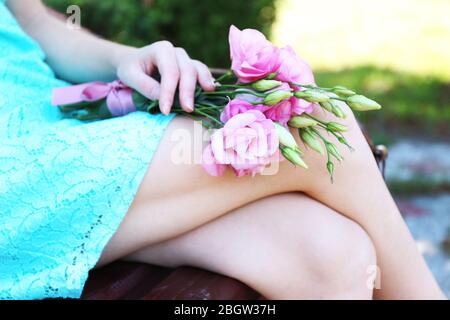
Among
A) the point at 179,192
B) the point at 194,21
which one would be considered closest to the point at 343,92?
the point at 179,192

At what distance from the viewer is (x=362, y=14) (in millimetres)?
5688

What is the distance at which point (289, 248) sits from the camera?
4.01ft

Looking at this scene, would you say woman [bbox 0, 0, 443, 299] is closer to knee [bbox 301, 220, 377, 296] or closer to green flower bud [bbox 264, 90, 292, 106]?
knee [bbox 301, 220, 377, 296]

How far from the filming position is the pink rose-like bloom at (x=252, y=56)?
1141 millimetres

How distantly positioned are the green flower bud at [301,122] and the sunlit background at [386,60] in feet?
4.78

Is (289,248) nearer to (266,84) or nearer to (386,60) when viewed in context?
(266,84)

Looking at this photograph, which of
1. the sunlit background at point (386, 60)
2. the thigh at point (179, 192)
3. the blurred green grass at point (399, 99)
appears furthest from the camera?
the blurred green grass at point (399, 99)

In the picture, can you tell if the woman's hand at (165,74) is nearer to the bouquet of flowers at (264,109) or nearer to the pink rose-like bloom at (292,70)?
the bouquet of flowers at (264,109)

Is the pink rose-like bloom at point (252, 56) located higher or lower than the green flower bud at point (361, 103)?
higher

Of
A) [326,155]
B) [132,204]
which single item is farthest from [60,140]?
[326,155]

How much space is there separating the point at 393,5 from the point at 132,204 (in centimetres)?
520

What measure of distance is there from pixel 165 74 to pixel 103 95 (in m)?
0.21

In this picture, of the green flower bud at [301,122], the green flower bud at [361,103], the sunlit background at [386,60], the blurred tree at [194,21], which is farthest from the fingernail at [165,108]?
the blurred tree at [194,21]

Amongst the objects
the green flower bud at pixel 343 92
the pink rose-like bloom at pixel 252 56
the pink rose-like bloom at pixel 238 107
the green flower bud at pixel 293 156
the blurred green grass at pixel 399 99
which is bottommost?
the blurred green grass at pixel 399 99
